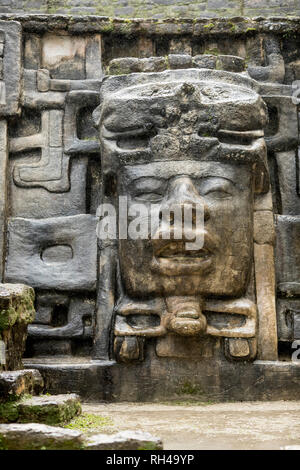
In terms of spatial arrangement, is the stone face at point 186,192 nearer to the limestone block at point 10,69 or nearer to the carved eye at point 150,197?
the carved eye at point 150,197

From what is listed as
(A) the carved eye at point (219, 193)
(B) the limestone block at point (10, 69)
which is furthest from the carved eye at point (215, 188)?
(B) the limestone block at point (10, 69)

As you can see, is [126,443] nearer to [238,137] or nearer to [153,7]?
[238,137]

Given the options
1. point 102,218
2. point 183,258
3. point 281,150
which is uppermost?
point 281,150

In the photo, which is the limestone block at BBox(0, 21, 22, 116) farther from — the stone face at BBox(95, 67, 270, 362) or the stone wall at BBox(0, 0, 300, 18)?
the stone wall at BBox(0, 0, 300, 18)

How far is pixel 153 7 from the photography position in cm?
653

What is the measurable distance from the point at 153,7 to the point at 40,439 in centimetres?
515

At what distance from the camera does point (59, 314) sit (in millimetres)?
4570

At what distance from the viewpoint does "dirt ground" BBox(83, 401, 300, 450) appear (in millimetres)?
2846

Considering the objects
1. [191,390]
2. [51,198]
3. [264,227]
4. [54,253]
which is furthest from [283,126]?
[191,390]

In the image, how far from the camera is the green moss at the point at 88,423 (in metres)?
3.00

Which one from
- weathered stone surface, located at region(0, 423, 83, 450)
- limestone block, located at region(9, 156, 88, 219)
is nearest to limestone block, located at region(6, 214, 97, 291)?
limestone block, located at region(9, 156, 88, 219)

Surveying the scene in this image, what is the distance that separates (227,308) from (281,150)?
144 centimetres
